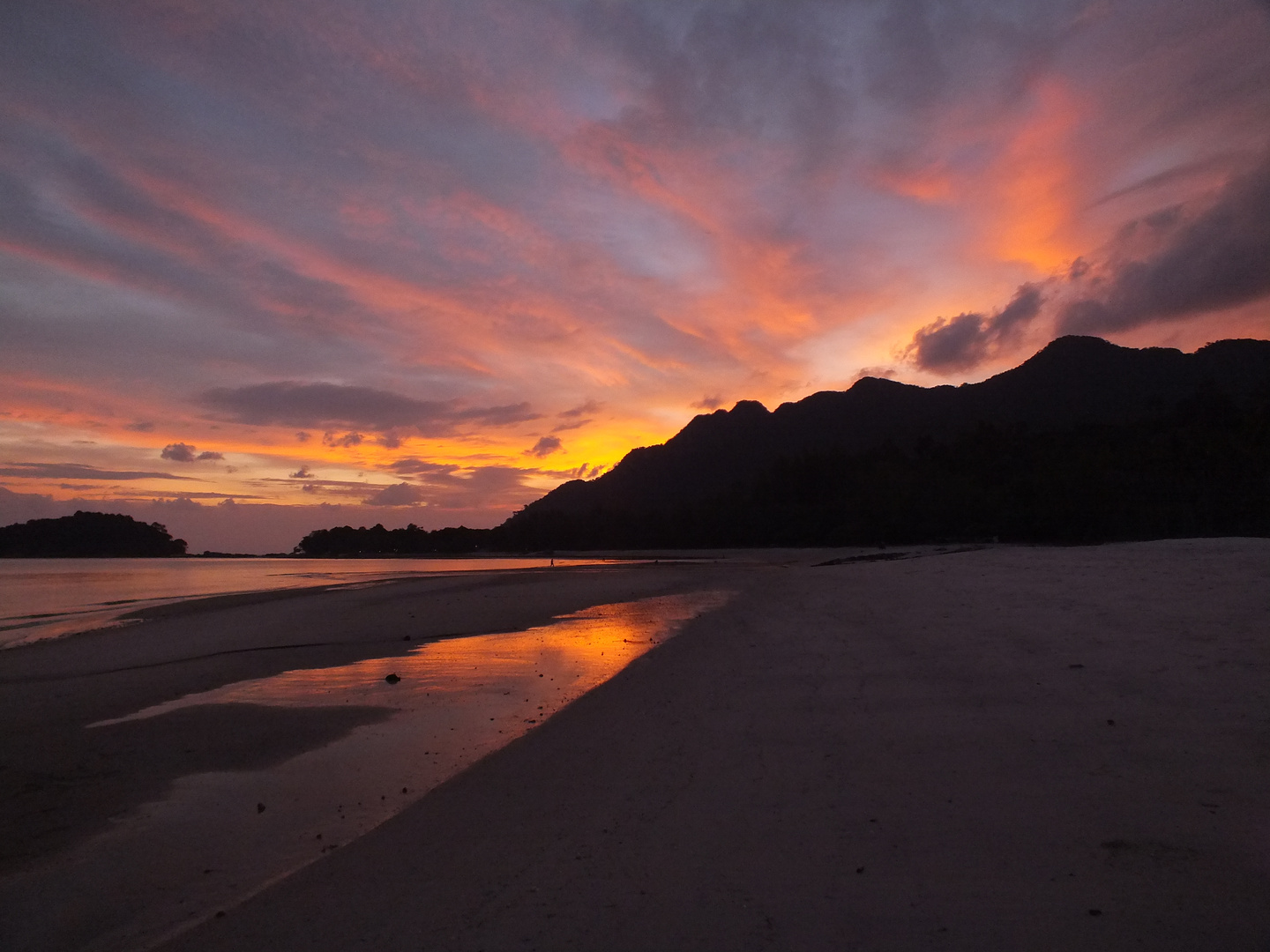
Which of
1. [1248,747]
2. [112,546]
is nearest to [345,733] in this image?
[1248,747]

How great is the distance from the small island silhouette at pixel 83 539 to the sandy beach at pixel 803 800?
166062 mm

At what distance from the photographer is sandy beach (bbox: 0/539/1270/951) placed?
372 centimetres

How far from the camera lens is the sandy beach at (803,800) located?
12.2 feet

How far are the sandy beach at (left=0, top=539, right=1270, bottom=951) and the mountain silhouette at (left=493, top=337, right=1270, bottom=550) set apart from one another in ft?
143

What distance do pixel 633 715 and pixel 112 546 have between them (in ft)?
592

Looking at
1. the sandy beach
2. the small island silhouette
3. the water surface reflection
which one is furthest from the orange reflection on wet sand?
the small island silhouette

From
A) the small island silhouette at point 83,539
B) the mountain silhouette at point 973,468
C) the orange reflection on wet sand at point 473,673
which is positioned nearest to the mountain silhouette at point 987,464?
the mountain silhouette at point 973,468

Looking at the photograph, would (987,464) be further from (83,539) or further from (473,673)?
(83,539)

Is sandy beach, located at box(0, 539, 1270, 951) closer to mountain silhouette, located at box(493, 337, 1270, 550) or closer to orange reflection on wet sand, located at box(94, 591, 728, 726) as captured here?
orange reflection on wet sand, located at box(94, 591, 728, 726)

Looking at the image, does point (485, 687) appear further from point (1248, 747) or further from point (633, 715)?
point (1248, 747)

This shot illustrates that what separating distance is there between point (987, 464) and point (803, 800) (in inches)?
3179

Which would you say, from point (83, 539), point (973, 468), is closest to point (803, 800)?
point (973, 468)

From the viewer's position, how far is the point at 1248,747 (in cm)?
534

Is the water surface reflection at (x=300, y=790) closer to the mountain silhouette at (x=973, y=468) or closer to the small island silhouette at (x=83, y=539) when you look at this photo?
the mountain silhouette at (x=973, y=468)
